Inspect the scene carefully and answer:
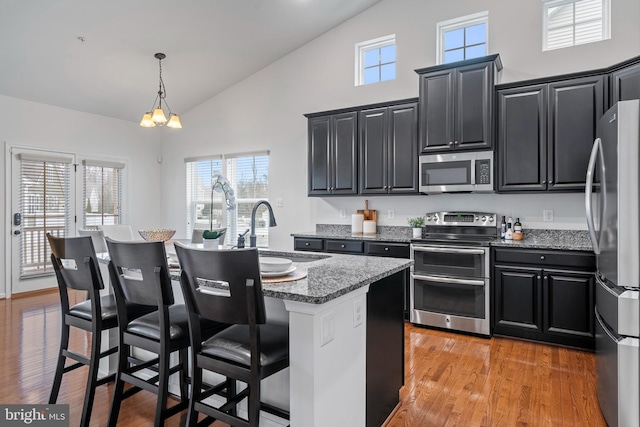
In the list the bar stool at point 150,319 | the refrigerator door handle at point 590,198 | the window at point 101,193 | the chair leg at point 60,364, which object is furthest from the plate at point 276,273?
the window at point 101,193

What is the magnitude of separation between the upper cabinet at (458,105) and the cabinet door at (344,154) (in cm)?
84

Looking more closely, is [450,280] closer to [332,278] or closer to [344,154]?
[344,154]

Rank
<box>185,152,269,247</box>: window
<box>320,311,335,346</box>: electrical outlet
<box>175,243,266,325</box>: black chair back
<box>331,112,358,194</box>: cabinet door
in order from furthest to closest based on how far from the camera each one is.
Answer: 1. <box>185,152,269,247</box>: window
2. <box>331,112,358,194</box>: cabinet door
3. <box>320,311,335,346</box>: electrical outlet
4. <box>175,243,266,325</box>: black chair back

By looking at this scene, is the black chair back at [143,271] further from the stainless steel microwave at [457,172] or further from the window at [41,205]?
the window at [41,205]

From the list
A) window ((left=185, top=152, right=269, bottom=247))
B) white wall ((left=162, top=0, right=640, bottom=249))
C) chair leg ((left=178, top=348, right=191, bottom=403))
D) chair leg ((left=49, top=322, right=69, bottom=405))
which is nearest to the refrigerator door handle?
white wall ((left=162, top=0, right=640, bottom=249))

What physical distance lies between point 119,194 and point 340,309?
591 cm

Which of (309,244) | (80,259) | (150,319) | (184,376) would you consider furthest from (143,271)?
(309,244)

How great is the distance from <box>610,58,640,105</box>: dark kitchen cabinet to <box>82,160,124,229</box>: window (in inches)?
259

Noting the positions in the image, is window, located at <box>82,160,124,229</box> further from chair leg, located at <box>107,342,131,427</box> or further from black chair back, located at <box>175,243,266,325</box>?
black chair back, located at <box>175,243,266,325</box>

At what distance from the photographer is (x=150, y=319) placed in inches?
75.7

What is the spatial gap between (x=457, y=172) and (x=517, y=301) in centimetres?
133

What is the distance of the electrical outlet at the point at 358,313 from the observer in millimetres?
1714

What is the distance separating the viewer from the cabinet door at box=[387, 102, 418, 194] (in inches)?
163

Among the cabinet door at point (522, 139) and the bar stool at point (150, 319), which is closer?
the bar stool at point (150, 319)
